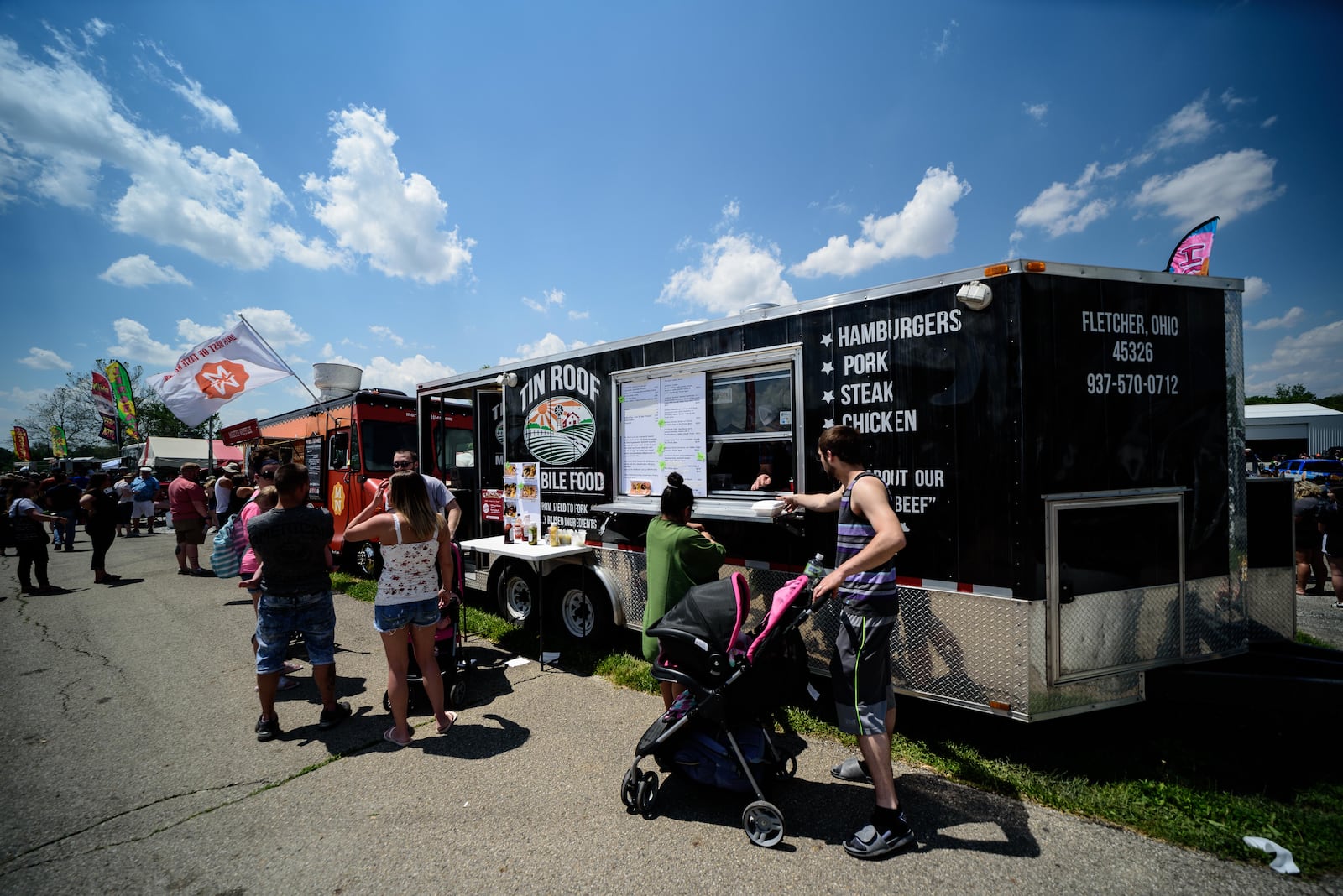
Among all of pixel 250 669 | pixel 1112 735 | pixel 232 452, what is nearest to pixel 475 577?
pixel 250 669

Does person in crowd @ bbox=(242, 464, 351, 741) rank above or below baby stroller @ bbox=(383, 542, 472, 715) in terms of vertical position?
above

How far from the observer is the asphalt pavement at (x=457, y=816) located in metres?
2.62

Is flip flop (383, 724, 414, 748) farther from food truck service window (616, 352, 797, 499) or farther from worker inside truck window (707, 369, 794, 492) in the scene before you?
worker inside truck window (707, 369, 794, 492)

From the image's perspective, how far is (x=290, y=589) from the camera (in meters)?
4.07

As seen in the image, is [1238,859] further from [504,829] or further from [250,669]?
[250,669]

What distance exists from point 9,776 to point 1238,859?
21.9 feet

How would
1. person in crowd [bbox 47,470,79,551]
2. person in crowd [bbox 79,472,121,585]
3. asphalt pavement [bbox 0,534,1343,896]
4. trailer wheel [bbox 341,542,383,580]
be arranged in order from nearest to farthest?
asphalt pavement [bbox 0,534,1343,896]
trailer wheel [bbox 341,542,383,580]
person in crowd [bbox 79,472,121,585]
person in crowd [bbox 47,470,79,551]

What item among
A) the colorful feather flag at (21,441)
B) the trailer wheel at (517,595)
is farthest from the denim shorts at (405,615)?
the colorful feather flag at (21,441)

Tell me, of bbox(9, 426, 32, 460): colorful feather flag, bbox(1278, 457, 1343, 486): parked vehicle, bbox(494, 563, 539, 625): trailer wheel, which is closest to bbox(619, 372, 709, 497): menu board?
bbox(494, 563, 539, 625): trailer wheel

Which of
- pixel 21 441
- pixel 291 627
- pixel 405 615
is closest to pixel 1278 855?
pixel 405 615

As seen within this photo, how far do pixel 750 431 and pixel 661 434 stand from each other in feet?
2.83

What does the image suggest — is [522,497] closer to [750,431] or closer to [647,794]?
[750,431]

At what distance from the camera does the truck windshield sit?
29.4 feet

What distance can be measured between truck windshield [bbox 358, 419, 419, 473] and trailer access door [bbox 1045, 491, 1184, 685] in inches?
323
